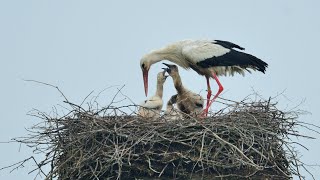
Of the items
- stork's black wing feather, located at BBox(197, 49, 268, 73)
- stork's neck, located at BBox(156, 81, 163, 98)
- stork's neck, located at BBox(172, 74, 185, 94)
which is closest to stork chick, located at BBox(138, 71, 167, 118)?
stork's neck, located at BBox(156, 81, 163, 98)

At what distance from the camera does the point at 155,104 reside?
31.5 feet

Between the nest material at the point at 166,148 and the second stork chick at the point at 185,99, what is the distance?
1.52 metres

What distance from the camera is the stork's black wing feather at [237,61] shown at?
10.1 m

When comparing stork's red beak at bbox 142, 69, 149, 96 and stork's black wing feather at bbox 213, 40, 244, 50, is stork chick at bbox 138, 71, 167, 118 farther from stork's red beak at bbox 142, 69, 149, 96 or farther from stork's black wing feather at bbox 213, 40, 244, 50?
stork's black wing feather at bbox 213, 40, 244, 50

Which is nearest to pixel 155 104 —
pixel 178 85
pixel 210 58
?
pixel 178 85

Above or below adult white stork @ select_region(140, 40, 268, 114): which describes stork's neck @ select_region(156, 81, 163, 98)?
below

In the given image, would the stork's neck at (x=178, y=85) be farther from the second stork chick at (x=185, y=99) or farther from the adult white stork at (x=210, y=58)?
the adult white stork at (x=210, y=58)

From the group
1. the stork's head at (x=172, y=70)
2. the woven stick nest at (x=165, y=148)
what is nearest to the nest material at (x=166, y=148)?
the woven stick nest at (x=165, y=148)

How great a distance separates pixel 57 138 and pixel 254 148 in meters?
2.18

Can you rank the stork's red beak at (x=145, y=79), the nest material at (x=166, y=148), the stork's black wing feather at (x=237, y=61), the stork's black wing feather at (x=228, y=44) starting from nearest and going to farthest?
1. the nest material at (x=166, y=148)
2. the stork's black wing feather at (x=237, y=61)
3. the stork's black wing feather at (x=228, y=44)
4. the stork's red beak at (x=145, y=79)

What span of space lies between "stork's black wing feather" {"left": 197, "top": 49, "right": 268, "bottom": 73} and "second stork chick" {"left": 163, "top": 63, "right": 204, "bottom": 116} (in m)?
0.37

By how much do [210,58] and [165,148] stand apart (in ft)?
8.10

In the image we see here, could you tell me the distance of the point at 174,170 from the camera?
26.1 ft

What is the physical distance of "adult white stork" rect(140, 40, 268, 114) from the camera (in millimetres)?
10094
